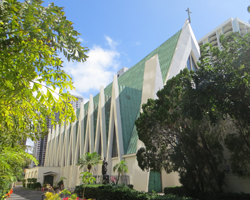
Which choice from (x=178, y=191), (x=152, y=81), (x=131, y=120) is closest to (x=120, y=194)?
(x=178, y=191)

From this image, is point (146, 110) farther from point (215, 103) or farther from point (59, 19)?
point (59, 19)

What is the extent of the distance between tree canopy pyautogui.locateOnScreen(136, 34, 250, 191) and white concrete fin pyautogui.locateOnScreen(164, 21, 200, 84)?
43.2ft

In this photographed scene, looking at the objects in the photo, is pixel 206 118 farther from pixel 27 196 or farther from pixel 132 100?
pixel 27 196

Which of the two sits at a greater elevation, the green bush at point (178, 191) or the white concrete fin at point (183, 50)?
the white concrete fin at point (183, 50)

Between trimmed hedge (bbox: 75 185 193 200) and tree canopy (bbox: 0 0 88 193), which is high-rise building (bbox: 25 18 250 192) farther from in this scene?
tree canopy (bbox: 0 0 88 193)

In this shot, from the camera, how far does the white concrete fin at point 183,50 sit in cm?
2677

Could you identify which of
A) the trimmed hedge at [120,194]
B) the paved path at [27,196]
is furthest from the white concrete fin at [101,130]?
the trimmed hedge at [120,194]

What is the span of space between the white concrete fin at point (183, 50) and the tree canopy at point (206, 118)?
43.2 ft

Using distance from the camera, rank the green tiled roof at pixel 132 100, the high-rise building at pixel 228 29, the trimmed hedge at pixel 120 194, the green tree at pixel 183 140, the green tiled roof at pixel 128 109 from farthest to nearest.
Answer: the high-rise building at pixel 228 29, the green tiled roof at pixel 128 109, the green tiled roof at pixel 132 100, the green tree at pixel 183 140, the trimmed hedge at pixel 120 194

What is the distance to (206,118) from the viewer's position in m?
10.5

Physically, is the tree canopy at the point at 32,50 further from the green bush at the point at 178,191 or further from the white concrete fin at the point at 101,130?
the white concrete fin at the point at 101,130

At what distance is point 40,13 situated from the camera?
122 inches

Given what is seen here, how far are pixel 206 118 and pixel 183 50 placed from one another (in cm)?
2005

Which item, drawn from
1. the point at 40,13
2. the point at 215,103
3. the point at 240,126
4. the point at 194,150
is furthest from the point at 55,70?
the point at 194,150
